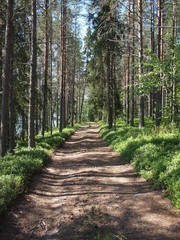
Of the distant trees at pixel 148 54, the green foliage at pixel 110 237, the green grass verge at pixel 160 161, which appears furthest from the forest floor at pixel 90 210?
the distant trees at pixel 148 54

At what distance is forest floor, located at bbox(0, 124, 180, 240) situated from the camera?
11.4ft

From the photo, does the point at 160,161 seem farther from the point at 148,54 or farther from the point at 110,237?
the point at 148,54

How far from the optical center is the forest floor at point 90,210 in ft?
11.4

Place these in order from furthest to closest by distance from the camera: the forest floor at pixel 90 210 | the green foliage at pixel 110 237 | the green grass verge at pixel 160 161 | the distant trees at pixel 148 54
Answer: the distant trees at pixel 148 54 → the green grass verge at pixel 160 161 → the forest floor at pixel 90 210 → the green foliage at pixel 110 237

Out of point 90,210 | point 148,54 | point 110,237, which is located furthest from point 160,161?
point 148,54

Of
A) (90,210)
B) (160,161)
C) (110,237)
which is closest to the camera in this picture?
(110,237)

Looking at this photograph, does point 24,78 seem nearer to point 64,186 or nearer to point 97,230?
point 64,186

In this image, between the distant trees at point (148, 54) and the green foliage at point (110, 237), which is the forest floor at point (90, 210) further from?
the distant trees at point (148, 54)

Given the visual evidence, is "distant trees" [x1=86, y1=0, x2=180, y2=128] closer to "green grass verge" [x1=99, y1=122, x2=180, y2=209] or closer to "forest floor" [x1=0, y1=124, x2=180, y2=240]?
"green grass verge" [x1=99, y1=122, x2=180, y2=209]

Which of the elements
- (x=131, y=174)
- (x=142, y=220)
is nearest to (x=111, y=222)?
(x=142, y=220)

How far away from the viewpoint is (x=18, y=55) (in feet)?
36.1

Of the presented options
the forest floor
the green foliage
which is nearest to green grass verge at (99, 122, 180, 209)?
the forest floor

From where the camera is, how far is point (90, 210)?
13.8ft

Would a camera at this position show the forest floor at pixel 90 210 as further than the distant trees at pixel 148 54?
No
